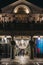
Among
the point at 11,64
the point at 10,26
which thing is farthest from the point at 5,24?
the point at 11,64

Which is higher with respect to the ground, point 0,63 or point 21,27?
point 21,27

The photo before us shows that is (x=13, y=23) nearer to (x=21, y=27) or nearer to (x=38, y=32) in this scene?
(x=21, y=27)

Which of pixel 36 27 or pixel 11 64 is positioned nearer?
pixel 11 64

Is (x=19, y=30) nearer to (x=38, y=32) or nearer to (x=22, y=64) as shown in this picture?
(x=38, y=32)

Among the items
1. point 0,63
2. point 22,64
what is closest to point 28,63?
point 22,64

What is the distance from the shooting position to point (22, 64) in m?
44.8

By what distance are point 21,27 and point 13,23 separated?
5.12 feet

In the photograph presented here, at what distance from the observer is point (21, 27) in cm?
4922

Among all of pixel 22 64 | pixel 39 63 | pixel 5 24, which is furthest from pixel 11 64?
pixel 5 24

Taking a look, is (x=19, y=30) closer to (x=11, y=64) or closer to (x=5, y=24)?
(x=5, y=24)

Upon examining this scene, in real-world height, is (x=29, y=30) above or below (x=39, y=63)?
above

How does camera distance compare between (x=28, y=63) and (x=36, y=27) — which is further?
(x=36, y=27)

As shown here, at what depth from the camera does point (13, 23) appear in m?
49.1

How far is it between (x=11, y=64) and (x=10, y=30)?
704 cm
